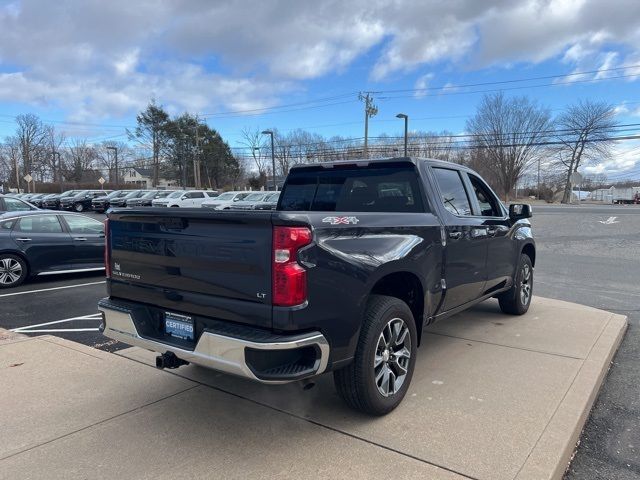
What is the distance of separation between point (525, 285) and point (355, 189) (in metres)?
3.10

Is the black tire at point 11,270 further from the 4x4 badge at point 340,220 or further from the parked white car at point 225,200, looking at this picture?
the parked white car at point 225,200

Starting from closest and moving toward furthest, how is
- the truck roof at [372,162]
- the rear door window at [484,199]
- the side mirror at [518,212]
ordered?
the truck roof at [372,162] < the rear door window at [484,199] < the side mirror at [518,212]

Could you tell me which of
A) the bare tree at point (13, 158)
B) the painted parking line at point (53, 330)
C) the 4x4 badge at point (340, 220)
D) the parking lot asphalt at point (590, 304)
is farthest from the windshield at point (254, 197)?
the bare tree at point (13, 158)

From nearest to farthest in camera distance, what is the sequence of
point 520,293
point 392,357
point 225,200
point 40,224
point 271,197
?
point 392,357
point 520,293
point 40,224
point 271,197
point 225,200

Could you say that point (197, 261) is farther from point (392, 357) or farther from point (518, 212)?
point (518, 212)

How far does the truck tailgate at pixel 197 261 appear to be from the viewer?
2.82 meters

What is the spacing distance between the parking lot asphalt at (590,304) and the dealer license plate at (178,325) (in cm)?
229

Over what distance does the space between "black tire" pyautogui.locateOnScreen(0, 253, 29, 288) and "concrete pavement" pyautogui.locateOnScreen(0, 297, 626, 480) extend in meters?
4.42

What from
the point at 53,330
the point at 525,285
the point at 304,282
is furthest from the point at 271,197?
the point at 304,282

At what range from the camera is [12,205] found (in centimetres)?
1470

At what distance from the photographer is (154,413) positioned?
3541mm

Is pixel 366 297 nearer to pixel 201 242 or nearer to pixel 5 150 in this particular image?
pixel 201 242

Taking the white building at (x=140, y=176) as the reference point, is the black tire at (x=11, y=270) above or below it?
below

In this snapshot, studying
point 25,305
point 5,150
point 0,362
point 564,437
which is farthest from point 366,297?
point 5,150
